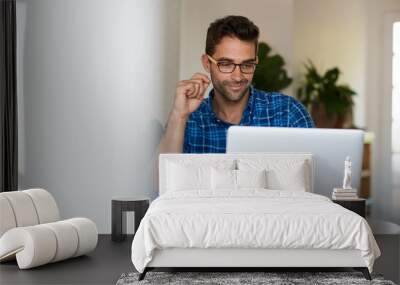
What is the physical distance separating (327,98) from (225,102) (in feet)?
3.32

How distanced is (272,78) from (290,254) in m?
2.69

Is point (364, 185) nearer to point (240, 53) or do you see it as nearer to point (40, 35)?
point (240, 53)

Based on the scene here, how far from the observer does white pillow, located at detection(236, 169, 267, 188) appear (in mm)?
5973

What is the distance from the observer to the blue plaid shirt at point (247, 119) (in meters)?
6.97

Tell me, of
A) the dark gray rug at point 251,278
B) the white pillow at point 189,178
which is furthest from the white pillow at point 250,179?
the dark gray rug at point 251,278

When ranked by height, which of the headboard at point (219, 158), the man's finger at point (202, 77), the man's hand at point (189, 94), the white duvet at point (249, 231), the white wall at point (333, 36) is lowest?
the white duvet at point (249, 231)

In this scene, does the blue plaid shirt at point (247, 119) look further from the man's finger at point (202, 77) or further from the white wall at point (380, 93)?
the white wall at point (380, 93)

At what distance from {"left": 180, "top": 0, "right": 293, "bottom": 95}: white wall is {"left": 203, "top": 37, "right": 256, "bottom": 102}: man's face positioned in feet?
0.56

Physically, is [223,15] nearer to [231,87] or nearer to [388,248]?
[231,87]

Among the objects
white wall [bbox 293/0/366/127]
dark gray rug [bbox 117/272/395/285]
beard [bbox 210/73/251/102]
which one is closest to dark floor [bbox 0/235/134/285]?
dark gray rug [bbox 117/272/395/285]

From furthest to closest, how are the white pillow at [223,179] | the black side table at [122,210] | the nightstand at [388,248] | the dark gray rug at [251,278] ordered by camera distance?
the black side table at [122,210] → the white pillow at [223,179] → the nightstand at [388,248] → the dark gray rug at [251,278]

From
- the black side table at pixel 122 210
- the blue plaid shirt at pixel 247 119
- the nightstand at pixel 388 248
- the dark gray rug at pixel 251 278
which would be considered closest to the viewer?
the dark gray rug at pixel 251 278

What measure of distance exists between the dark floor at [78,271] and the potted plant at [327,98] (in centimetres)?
241

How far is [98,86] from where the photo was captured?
7.21m
